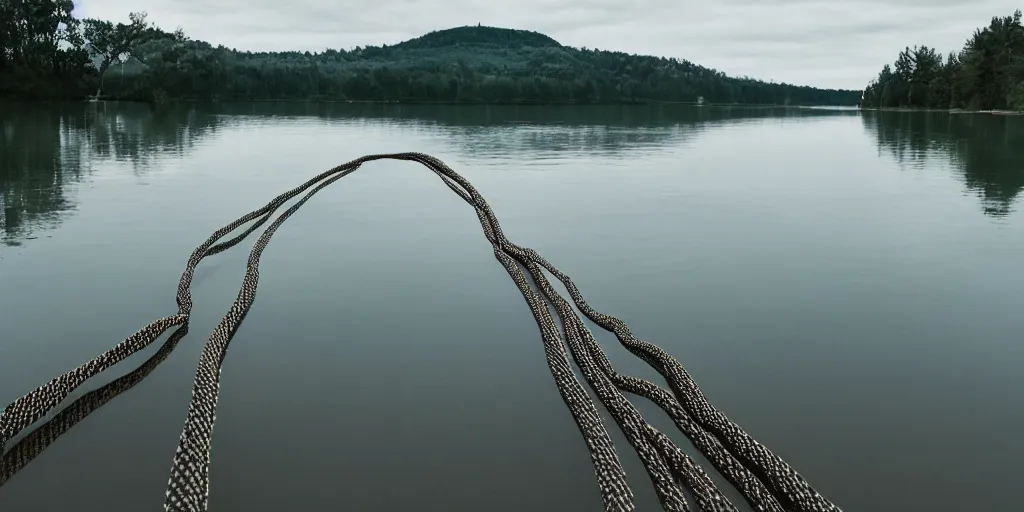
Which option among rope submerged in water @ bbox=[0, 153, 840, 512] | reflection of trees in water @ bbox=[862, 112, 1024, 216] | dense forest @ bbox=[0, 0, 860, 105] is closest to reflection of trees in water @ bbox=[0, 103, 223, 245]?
rope submerged in water @ bbox=[0, 153, 840, 512]

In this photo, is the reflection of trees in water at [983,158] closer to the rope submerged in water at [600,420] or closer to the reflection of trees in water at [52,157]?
the rope submerged in water at [600,420]

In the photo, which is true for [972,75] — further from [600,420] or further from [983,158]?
[600,420]

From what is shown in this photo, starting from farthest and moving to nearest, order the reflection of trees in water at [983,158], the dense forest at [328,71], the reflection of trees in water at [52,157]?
the dense forest at [328,71]
the reflection of trees in water at [983,158]
the reflection of trees in water at [52,157]

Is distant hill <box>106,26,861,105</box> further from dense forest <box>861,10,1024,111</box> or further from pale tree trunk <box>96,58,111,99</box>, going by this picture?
dense forest <box>861,10,1024,111</box>

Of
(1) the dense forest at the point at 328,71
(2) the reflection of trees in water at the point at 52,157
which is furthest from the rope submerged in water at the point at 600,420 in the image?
(1) the dense forest at the point at 328,71

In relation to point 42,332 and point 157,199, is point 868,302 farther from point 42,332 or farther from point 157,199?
point 157,199

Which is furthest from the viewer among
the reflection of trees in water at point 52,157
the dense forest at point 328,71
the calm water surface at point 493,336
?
the dense forest at point 328,71

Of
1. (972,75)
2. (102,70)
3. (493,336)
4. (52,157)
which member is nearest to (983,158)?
(493,336)
